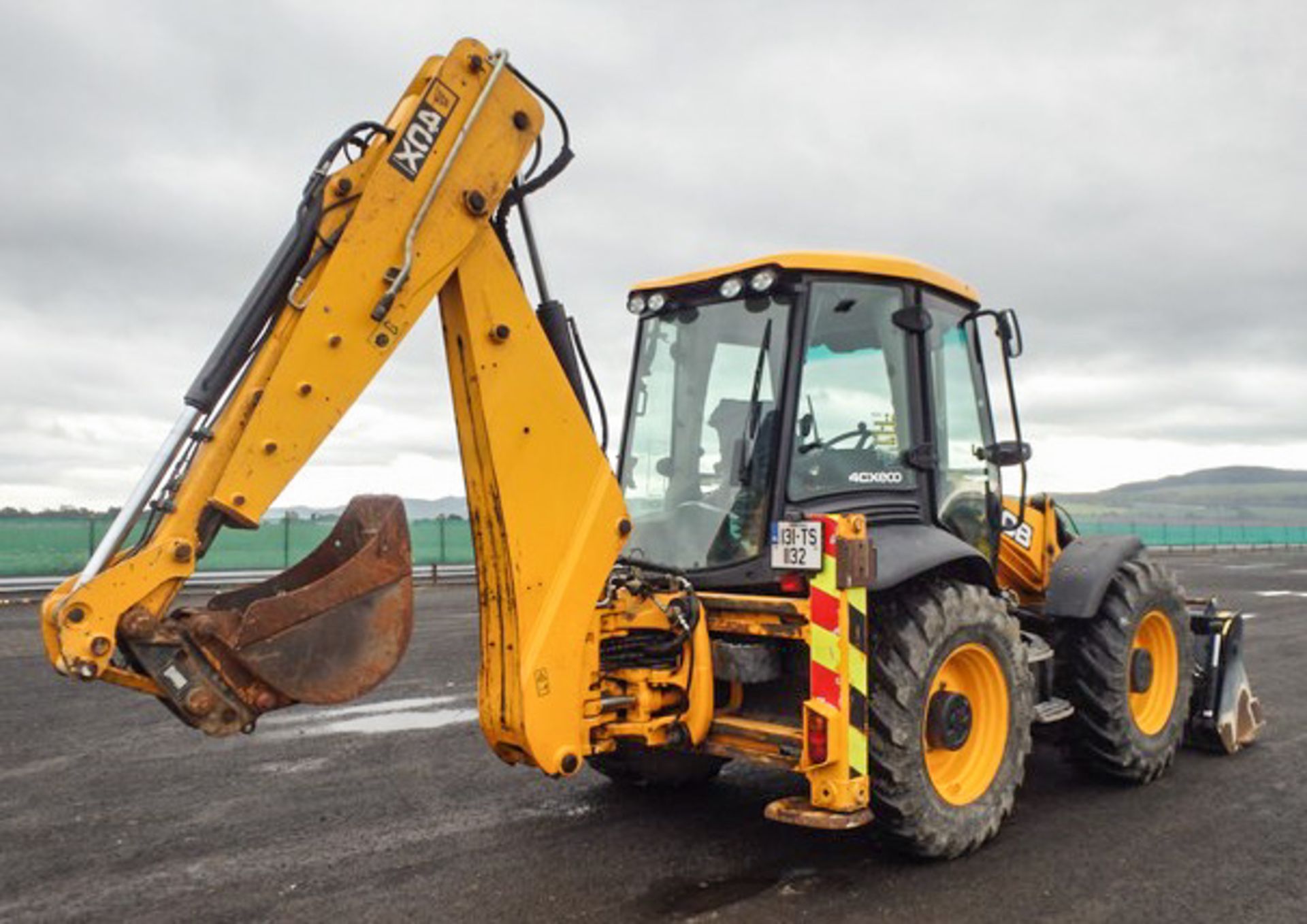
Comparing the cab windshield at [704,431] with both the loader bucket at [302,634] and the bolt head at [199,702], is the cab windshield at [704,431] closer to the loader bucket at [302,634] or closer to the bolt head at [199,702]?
the loader bucket at [302,634]

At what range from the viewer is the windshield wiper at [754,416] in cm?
465

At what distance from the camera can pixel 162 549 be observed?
3.22m

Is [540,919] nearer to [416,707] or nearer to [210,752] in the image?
[210,752]

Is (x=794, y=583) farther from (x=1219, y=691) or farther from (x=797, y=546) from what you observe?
(x=1219, y=691)

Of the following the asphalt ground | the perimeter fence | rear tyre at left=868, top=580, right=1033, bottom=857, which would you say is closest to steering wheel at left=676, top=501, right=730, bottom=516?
rear tyre at left=868, top=580, right=1033, bottom=857

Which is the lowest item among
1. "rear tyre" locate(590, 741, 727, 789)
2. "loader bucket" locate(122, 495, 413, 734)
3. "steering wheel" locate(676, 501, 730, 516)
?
"rear tyre" locate(590, 741, 727, 789)

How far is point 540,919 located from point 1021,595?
3669 mm

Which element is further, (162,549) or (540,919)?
(540,919)

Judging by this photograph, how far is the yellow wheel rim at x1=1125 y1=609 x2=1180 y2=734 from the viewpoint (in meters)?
5.92

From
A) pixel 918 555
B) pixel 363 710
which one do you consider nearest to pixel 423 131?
pixel 918 555

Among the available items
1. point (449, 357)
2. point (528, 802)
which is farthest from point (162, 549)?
point (528, 802)

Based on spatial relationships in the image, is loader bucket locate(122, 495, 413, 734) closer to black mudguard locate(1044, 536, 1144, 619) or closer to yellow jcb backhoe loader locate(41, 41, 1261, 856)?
yellow jcb backhoe loader locate(41, 41, 1261, 856)

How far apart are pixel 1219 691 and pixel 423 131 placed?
5.64 meters

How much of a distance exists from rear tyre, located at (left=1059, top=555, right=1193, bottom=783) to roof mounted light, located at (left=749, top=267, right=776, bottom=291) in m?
2.74
